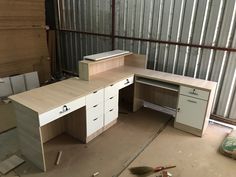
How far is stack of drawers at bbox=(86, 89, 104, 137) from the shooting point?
247cm

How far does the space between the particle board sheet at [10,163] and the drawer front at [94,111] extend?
3.01 feet

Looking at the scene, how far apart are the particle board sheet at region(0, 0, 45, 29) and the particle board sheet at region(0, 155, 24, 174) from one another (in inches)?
97.8

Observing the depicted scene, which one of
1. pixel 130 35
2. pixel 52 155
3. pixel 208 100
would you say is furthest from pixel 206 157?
pixel 130 35

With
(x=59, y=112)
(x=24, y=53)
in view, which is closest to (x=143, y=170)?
(x=59, y=112)

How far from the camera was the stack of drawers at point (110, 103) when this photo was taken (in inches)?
108

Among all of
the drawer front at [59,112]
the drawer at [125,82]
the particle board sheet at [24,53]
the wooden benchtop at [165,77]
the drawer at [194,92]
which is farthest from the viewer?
the particle board sheet at [24,53]

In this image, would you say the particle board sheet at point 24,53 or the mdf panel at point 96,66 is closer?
the mdf panel at point 96,66

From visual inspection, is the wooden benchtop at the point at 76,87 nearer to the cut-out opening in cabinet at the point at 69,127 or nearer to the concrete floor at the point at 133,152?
the cut-out opening in cabinet at the point at 69,127

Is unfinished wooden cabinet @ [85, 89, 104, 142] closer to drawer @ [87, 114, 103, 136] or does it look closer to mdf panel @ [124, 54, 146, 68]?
drawer @ [87, 114, 103, 136]

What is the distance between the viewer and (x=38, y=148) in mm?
2094

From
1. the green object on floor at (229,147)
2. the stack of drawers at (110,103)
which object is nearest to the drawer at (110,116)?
the stack of drawers at (110,103)

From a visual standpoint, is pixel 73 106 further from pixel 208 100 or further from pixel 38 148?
pixel 208 100

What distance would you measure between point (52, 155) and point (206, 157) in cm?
187

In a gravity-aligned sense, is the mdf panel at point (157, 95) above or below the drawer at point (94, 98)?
below
